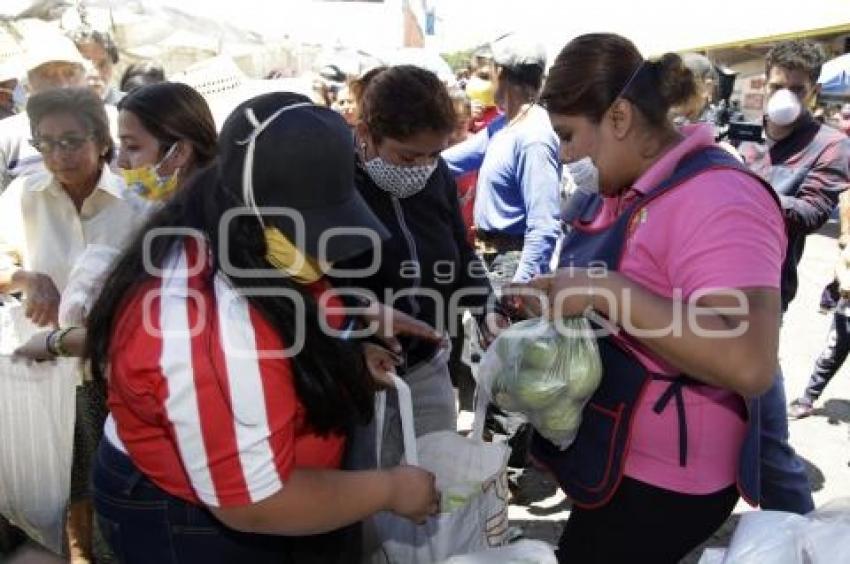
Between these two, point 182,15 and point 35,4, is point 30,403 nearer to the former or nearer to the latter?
point 35,4

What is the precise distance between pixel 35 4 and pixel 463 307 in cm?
830

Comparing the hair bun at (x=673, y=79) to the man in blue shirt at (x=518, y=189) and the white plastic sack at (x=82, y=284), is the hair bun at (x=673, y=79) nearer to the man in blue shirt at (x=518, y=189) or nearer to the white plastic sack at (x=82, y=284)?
the man in blue shirt at (x=518, y=189)

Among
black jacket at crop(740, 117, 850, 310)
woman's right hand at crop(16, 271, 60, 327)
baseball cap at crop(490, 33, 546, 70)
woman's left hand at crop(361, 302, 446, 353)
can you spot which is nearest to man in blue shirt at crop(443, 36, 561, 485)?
baseball cap at crop(490, 33, 546, 70)

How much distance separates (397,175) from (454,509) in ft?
3.36

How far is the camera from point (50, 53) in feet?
13.0

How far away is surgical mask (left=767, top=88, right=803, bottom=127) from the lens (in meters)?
3.41

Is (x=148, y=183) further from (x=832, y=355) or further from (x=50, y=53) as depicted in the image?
(x=832, y=355)

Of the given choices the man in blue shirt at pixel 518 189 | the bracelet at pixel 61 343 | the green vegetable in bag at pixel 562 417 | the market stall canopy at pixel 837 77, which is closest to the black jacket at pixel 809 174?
the man in blue shirt at pixel 518 189

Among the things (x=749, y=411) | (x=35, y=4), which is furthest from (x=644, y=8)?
(x=749, y=411)

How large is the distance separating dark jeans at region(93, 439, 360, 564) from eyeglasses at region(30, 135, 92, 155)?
4.42ft

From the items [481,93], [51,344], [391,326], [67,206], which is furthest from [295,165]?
[481,93]

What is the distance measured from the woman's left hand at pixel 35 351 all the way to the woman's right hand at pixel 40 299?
0.15 metres

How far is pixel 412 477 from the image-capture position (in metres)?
1.37

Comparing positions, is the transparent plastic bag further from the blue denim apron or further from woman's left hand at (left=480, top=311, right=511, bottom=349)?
woman's left hand at (left=480, top=311, right=511, bottom=349)
